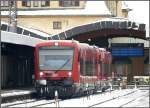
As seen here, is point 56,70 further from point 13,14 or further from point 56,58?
point 13,14

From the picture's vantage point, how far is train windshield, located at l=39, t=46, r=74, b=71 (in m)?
35.6

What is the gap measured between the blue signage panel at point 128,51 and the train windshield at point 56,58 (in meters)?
39.0

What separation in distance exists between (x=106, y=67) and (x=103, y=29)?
18.0 m

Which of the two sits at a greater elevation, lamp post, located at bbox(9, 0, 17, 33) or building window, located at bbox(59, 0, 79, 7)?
building window, located at bbox(59, 0, 79, 7)

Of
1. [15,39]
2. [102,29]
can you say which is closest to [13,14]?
[102,29]

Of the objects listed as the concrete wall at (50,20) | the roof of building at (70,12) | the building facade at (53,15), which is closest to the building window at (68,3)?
the building facade at (53,15)

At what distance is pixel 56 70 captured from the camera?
117 ft

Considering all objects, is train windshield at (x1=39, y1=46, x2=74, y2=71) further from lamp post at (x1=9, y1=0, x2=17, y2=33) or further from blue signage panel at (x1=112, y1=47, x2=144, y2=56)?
blue signage panel at (x1=112, y1=47, x2=144, y2=56)

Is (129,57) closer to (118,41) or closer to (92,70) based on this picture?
(118,41)

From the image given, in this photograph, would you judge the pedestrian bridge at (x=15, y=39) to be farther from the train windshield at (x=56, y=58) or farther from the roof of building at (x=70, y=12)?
the roof of building at (x=70, y=12)

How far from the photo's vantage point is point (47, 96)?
1448 inches

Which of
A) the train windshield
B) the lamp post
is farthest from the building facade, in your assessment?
the train windshield

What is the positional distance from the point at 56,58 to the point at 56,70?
2.09ft

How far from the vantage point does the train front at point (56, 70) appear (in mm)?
35531
